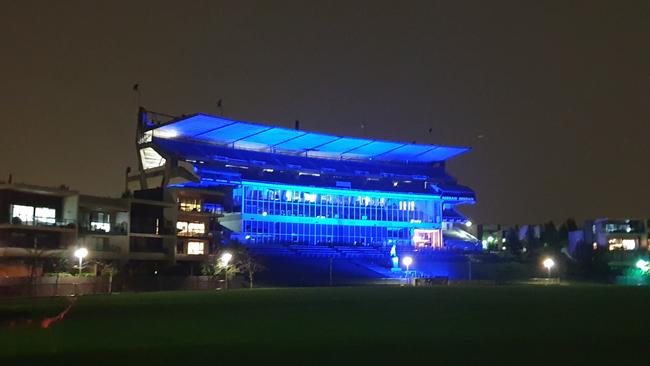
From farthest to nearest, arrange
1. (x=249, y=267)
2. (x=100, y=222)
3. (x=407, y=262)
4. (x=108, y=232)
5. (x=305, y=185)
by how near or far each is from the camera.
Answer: (x=305, y=185), (x=407, y=262), (x=249, y=267), (x=100, y=222), (x=108, y=232)

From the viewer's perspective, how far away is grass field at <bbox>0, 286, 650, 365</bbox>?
1644cm

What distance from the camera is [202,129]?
11488 cm

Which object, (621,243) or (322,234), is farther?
(621,243)

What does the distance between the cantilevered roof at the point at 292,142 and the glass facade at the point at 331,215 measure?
877 centimetres

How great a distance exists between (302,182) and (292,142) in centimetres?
778

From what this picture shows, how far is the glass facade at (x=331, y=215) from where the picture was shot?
117250mm

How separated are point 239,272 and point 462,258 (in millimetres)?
49442

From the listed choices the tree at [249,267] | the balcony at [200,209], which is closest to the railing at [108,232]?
the balcony at [200,209]

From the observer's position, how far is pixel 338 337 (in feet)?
68.0

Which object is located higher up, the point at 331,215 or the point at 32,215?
the point at 331,215

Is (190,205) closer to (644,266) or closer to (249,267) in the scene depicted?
(249,267)

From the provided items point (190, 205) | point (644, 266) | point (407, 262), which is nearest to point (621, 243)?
point (644, 266)

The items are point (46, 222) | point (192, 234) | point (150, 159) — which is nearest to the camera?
point (46, 222)

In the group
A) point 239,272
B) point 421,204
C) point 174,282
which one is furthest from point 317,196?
point 174,282
